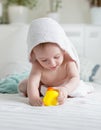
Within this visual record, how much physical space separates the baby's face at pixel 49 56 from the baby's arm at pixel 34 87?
6 centimetres

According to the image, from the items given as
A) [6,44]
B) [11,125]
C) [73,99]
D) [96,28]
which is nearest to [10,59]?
[6,44]

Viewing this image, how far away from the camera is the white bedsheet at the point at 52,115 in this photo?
3.23ft

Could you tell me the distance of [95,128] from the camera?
0.96 meters

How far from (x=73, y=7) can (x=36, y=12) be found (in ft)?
0.96

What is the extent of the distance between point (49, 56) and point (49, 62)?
3 cm

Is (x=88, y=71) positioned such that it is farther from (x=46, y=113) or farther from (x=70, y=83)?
(x=46, y=113)

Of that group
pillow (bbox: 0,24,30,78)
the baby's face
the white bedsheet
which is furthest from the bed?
pillow (bbox: 0,24,30,78)

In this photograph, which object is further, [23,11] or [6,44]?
[23,11]

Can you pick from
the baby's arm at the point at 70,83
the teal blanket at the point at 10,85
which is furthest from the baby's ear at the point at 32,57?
the teal blanket at the point at 10,85

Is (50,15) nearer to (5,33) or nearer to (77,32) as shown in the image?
(77,32)

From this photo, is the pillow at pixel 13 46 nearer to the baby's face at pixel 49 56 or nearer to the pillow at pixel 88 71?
the pillow at pixel 88 71

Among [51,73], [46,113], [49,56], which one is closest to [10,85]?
[51,73]

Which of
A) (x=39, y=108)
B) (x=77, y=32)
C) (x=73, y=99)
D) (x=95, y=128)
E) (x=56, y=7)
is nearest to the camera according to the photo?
(x=95, y=128)

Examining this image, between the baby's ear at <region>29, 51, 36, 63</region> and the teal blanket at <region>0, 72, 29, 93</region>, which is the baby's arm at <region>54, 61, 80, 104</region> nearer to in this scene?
the baby's ear at <region>29, 51, 36, 63</region>
